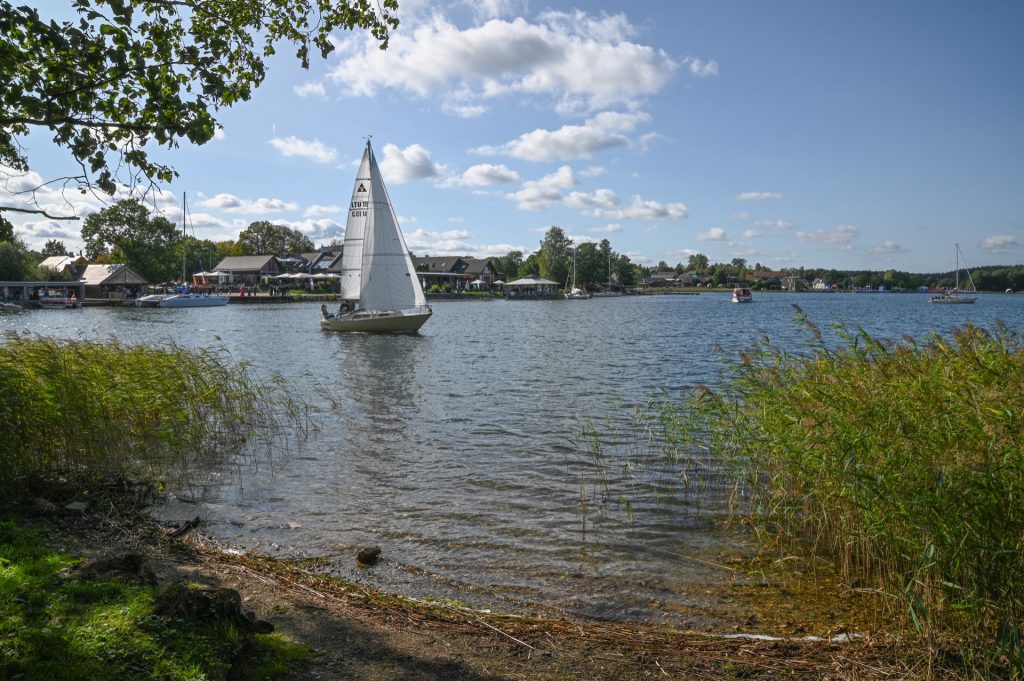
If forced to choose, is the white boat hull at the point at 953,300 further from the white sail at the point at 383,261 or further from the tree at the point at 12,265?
the tree at the point at 12,265

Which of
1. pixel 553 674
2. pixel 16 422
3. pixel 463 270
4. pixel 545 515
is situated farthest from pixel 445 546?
pixel 463 270

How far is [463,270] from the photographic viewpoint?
136125mm

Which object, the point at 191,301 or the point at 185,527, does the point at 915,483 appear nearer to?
the point at 185,527

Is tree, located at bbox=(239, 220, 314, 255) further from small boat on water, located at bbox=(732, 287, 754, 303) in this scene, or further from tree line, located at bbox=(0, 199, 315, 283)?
small boat on water, located at bbox=(732, 287, 754, 303)

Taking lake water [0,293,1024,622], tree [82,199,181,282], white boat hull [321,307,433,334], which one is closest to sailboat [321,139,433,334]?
white boat hull [321,307,433,334]

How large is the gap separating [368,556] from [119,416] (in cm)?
547

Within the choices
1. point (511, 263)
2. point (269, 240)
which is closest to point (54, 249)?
point (269, 240)

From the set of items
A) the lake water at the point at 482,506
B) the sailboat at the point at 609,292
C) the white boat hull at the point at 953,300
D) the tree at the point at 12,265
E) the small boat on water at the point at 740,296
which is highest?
the tree at the point at 12,265

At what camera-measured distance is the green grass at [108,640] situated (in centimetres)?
335

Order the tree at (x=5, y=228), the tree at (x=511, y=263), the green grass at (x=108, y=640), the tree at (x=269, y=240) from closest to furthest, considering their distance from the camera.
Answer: the green grass at (x=108, y=640) < the tree at (x=5, y=228) < the tree at (x=269, y=240) < the tree at (x=511, y=263)

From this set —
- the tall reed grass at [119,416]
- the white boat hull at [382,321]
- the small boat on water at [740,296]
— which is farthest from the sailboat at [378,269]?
the small boat on water at [740,296]

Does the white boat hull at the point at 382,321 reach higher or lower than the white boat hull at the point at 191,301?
lower

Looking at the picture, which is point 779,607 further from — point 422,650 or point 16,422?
point 16,422

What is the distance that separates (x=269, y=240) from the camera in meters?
138
